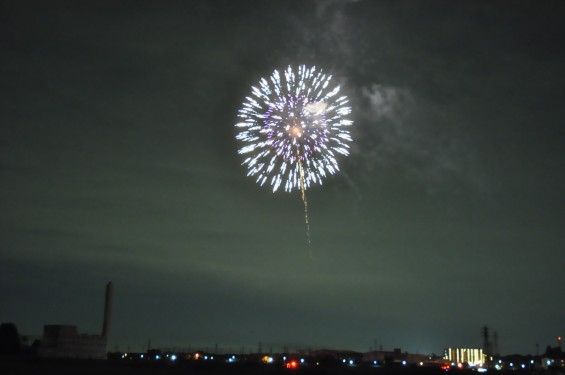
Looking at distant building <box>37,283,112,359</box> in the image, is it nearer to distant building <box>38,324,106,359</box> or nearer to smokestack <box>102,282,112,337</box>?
distant building <box>38,324,106,359</box>

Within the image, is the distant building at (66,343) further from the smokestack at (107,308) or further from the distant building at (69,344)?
the smokestack at (107,308)

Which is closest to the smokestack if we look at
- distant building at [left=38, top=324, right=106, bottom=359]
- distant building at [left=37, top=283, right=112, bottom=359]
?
distant building at [left=37, top=283, right=112, bottom=359]

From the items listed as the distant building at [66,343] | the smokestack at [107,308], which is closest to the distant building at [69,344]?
the distant building at [66,343]

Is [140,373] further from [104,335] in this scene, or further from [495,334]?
[495,334]

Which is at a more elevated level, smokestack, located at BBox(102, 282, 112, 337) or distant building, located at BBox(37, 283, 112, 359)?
smokestack, located at BBox(102, 282, 112, 337)

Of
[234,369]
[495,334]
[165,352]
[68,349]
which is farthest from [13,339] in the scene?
[495,334]

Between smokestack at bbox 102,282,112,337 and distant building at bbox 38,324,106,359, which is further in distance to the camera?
smokestack at bbox 102,282,112,337

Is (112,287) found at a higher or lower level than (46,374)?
higher

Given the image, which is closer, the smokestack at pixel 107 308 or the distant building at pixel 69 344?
the distant building at pixel 69 344

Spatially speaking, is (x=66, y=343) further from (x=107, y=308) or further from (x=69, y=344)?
(x=107, y=308)
